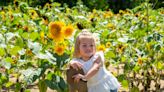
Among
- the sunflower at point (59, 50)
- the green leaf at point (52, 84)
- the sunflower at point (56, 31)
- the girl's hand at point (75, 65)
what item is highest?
the sunflower at point (56, 31)

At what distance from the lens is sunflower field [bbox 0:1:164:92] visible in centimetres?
256

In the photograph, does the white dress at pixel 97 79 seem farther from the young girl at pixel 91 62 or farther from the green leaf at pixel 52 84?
the green leaf at pixel 52 84

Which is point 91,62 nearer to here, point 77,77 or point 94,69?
point 94,69

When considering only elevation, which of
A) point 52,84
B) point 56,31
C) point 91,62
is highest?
point 56,31

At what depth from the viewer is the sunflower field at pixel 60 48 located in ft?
8.39

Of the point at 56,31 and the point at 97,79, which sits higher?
the point at 56,31

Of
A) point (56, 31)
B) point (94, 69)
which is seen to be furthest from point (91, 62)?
point (56, 31)

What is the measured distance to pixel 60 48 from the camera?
2529mm

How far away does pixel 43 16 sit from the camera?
4.86 meters

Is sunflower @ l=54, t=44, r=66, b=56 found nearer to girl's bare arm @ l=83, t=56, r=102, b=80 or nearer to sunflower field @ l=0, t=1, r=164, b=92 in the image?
sunflower field @ l=0, t=1, r=164, b=92

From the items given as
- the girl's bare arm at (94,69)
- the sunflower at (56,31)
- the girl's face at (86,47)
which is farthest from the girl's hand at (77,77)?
the sunflower at (56,31)

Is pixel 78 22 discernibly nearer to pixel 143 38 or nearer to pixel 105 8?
pixel 143 38

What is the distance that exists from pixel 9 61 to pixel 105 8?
9716 millimetres

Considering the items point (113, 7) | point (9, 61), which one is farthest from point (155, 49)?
point (113, 7)
